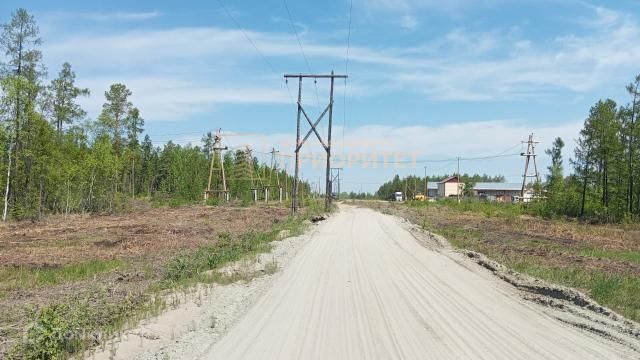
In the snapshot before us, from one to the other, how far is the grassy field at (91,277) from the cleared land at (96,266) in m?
0.02

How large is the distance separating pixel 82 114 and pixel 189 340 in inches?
1614

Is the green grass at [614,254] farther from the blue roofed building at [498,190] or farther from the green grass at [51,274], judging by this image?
the blue roofed building at [498,190]

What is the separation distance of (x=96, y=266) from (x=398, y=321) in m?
11.0

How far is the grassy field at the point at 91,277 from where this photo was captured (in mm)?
7445

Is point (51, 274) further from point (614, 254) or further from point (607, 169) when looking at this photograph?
point (607, 169)

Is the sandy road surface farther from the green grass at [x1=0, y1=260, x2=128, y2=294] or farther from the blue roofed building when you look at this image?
the blue roofed building

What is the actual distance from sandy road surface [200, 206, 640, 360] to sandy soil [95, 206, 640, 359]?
0.05ft

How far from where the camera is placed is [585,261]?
703 inches

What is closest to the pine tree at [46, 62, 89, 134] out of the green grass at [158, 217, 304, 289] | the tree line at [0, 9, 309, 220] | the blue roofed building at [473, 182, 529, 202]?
the tree line at [0, 9, 309, 220]

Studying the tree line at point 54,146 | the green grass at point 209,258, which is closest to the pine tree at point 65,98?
the tree line at point 54,146

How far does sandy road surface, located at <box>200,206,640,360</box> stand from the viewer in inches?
279

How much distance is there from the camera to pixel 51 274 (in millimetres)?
14711

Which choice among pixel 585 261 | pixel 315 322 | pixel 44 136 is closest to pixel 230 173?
pixel 44 136

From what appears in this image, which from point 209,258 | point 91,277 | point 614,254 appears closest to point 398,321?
point 209,258
